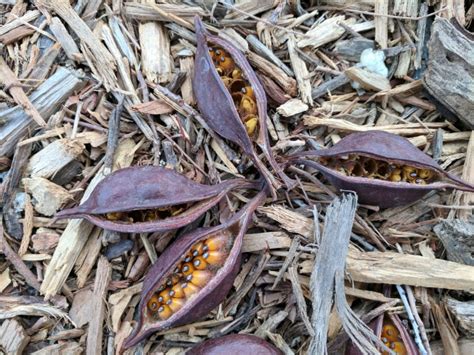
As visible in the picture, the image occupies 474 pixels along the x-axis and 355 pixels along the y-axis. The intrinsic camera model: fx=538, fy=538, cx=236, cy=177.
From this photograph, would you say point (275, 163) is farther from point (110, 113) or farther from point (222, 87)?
point (110, 113)

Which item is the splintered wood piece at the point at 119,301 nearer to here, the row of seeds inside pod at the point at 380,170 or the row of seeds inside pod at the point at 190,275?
the row of seeds inside pod at the point at 190,275

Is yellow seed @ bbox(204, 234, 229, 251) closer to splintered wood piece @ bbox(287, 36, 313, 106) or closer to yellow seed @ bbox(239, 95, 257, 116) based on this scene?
yellow seed @ bbox(239, 95, 257, 116)

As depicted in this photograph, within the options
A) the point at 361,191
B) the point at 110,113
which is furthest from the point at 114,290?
the point at 361,191

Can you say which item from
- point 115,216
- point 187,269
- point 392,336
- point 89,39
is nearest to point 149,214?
point 115,216

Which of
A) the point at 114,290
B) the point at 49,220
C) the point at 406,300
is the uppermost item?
the point at 49,220

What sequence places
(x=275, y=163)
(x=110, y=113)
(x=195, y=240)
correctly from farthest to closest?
(x=110, y=113) < (x=275, y=163) < (x=195, y=240)

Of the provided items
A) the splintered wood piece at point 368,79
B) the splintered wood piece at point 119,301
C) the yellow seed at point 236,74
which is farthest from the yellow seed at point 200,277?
the splintered wood piece at point 368,79

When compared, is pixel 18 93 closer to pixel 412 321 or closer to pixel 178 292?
pixel 178 292
